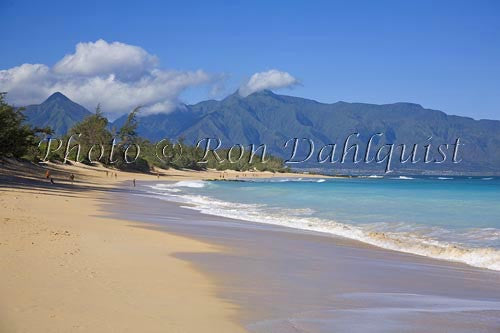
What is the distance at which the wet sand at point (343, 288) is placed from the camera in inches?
253

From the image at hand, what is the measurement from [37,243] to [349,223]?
1386 centimetres

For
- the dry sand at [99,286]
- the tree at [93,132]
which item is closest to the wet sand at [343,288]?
the dry sand at [99,286]

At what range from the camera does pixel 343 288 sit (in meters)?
8.59

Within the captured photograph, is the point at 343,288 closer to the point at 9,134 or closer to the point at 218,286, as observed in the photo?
the point at 218,286

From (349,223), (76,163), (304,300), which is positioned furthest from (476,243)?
(76,163)

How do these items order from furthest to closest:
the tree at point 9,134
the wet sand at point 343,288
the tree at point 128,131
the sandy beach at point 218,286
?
the tree at point 128,131, the tree at point 9,134, the wet sand at point 343,288, the sandy beach at point 218,286

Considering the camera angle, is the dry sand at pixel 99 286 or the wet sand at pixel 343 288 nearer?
the dry sand at pixel 99 286

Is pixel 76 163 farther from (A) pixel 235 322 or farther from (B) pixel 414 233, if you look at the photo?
(A) pixel 235 322

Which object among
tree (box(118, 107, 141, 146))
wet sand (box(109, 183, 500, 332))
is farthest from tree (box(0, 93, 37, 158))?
tree (box(118, 107, 141, 146))

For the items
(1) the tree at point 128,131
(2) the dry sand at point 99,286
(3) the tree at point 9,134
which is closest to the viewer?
(2) the dry sand at point 99,286

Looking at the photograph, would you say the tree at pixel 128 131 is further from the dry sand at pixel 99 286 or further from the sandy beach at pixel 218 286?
the dry sand at pixel 99 286

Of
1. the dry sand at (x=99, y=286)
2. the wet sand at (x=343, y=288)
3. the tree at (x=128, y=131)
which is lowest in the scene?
the dry sand at (x=99, y=286)

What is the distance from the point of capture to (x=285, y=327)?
239 inches

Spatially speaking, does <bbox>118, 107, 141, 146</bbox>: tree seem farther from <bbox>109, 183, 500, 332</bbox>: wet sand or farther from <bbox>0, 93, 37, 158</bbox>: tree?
<bbox>109, 183, 500, 332</bbox>: wet sand
